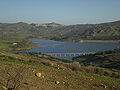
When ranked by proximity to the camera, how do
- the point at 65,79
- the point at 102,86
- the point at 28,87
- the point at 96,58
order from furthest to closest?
the point at 96,58
the point at 65,79
the point at 102,86
the point at 28,87

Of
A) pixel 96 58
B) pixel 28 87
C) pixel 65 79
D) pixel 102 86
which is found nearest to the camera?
pixel 28 87

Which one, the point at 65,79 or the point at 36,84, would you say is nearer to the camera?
the point at 36,84

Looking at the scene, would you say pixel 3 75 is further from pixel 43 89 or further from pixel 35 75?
pixel 43 89

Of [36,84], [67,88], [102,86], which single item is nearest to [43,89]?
[36,84]

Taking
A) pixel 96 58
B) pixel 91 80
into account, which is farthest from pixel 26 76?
pixel 96 58

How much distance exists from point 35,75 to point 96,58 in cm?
8791

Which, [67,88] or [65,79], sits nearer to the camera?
[67,88]

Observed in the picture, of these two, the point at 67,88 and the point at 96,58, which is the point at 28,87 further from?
the point at 96,58

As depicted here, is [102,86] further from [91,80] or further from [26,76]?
[26,76]

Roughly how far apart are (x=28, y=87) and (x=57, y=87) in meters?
1.71

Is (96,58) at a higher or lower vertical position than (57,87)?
lower

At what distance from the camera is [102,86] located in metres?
11.9

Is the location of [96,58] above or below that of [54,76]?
below

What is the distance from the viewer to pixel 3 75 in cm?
1205
